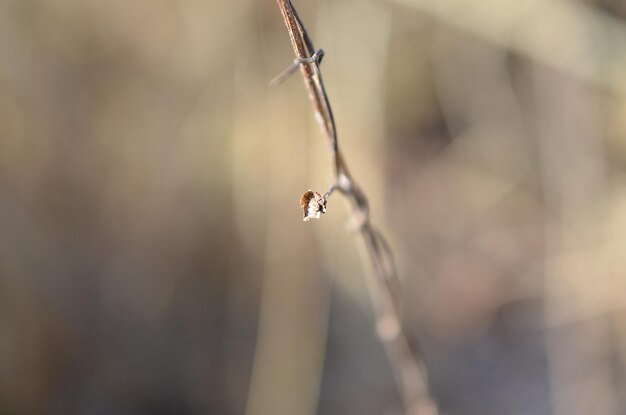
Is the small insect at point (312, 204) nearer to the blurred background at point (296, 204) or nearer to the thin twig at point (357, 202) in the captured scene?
the thin twig at point (357, 202)

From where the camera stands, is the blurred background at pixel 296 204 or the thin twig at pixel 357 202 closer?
the thin twig at pixel 357 202

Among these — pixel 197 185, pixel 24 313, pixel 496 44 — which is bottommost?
pixel 24 313

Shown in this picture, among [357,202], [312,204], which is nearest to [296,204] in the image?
[357,202]

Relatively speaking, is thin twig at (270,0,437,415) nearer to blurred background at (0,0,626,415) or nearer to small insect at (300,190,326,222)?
small insect at (300,190,326,222)

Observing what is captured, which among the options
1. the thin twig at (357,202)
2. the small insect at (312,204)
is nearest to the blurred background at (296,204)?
the thin twig at (357,202)

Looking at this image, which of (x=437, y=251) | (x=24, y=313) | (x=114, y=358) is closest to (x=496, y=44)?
(x=437, y=251)

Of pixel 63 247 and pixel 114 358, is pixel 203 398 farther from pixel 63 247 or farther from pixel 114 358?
pixel 63 247
